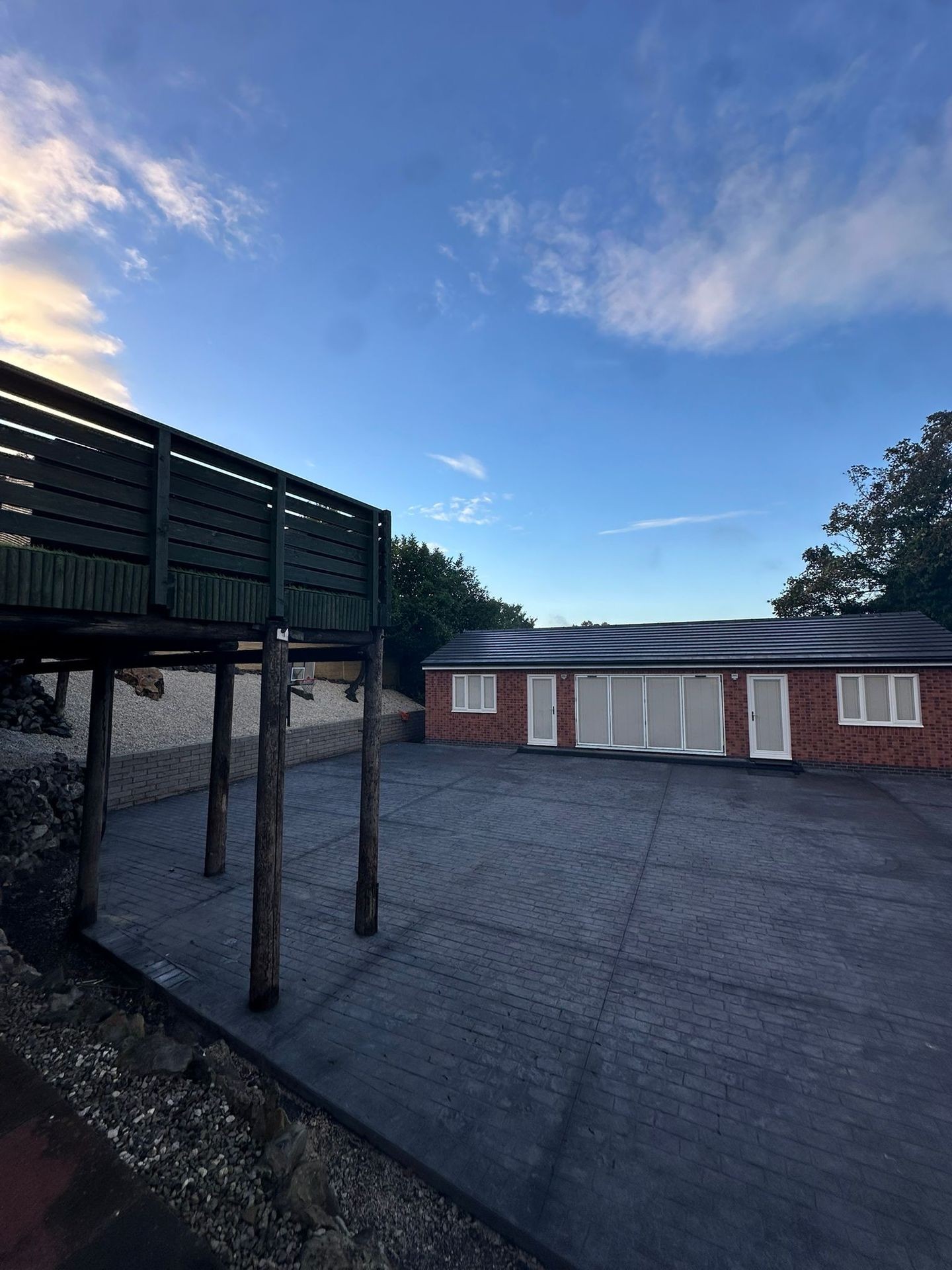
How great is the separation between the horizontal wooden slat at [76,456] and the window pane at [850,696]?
701 inches

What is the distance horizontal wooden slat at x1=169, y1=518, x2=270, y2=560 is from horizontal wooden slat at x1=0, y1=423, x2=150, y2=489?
424 millimetres

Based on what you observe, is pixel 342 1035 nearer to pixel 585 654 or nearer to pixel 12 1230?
pixel 12 1230

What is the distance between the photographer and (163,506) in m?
4.16

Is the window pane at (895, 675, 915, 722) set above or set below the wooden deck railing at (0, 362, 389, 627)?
below

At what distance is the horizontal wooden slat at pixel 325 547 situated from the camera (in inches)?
212

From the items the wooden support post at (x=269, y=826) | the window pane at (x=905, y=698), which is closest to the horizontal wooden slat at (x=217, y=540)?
the wooden support post at (x=269, y=826)

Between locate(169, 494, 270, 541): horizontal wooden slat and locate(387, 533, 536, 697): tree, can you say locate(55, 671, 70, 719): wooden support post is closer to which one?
locate(169, 494, 270, 541): horizontal wooden slat

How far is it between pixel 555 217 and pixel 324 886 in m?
20.0

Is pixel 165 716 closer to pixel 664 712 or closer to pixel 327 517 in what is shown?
pixel 327 517

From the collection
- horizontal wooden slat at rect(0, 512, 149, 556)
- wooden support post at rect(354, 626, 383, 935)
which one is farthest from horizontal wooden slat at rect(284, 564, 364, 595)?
horizontal wooden slat at rect(0, 512, 149, 556)

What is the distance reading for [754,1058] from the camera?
160 inches

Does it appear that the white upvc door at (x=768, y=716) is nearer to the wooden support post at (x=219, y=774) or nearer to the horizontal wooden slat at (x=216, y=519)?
the wooden support post at (x=219, y=774)

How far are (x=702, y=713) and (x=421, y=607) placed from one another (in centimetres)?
1413

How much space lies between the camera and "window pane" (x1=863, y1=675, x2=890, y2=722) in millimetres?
14633
